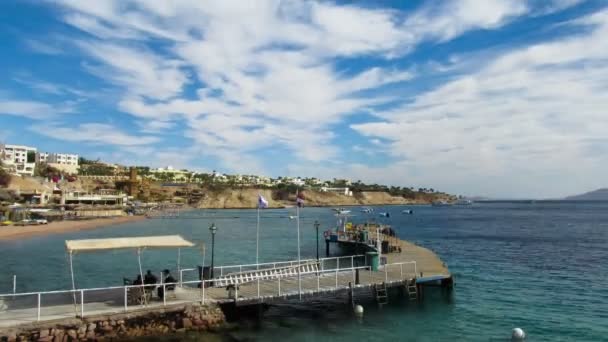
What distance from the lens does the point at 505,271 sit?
127 feet

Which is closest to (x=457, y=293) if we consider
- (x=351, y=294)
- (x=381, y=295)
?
(x=381, y=295)

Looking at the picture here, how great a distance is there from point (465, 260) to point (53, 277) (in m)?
36.4

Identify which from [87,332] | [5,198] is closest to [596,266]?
[87,332]

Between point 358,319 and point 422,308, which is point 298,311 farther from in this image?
point 422,308

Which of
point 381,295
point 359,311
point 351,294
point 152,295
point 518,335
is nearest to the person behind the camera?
point 518,335

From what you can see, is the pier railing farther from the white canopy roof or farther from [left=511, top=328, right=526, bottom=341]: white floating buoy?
[left=511, top=328, right=526, bottom=341]: white floating buoy

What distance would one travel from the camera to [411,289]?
1085 inches

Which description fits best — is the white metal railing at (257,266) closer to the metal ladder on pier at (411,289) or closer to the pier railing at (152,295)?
the pier railing at (152,295)

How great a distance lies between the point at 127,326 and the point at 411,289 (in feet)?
53.2

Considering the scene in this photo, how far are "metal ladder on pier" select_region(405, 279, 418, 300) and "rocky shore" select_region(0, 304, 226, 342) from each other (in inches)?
435

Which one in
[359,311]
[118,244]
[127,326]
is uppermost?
[118,244]

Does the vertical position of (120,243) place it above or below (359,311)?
above

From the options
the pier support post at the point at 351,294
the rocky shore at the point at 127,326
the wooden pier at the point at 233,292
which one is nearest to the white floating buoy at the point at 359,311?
the pier support post at the point at 351,294

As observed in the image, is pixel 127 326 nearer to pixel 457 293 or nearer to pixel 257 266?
pixel 257 266
